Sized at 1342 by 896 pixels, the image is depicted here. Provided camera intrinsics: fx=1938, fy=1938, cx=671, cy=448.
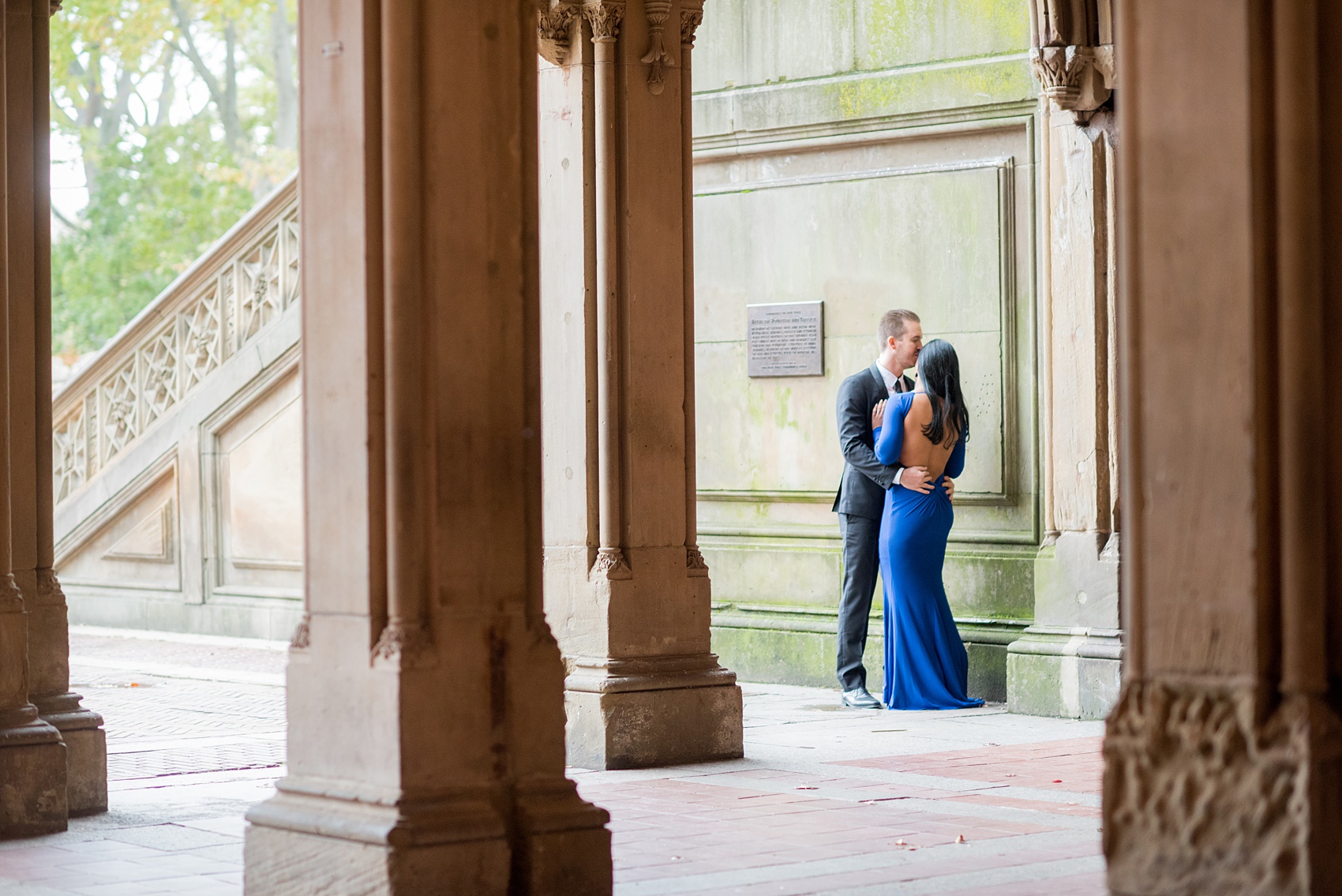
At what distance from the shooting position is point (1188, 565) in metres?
3.84

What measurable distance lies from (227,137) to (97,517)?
56.1 feet

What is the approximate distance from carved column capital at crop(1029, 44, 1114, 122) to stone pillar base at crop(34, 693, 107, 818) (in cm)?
563

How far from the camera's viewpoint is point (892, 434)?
1041 cm

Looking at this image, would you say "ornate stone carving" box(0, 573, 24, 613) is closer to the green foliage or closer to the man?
the man

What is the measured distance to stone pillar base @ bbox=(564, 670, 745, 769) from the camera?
8148 millimetres

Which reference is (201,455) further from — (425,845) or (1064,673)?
(425,845)

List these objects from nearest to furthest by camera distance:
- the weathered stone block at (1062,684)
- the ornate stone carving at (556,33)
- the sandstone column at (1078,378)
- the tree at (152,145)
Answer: the ornate stone carving at (556,33)
the weathered stone block at (1062,684)
the sandstone column at (1078,378)
the tree at (152,145)

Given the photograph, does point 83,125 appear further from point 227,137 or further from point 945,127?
point 945,127

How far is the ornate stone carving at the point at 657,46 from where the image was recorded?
8.41 metres

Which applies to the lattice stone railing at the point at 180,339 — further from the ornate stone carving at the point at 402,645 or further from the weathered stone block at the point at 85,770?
the ornate stone carving at the point at 402,645

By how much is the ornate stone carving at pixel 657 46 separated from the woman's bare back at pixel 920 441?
272cm

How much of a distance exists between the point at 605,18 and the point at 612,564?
2.36 m

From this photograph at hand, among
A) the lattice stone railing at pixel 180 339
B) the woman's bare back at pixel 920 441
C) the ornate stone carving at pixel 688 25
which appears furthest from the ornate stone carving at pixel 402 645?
the lattice stone railing at pixel 180 339

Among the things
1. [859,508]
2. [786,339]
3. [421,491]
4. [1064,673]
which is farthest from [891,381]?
[421,491]
